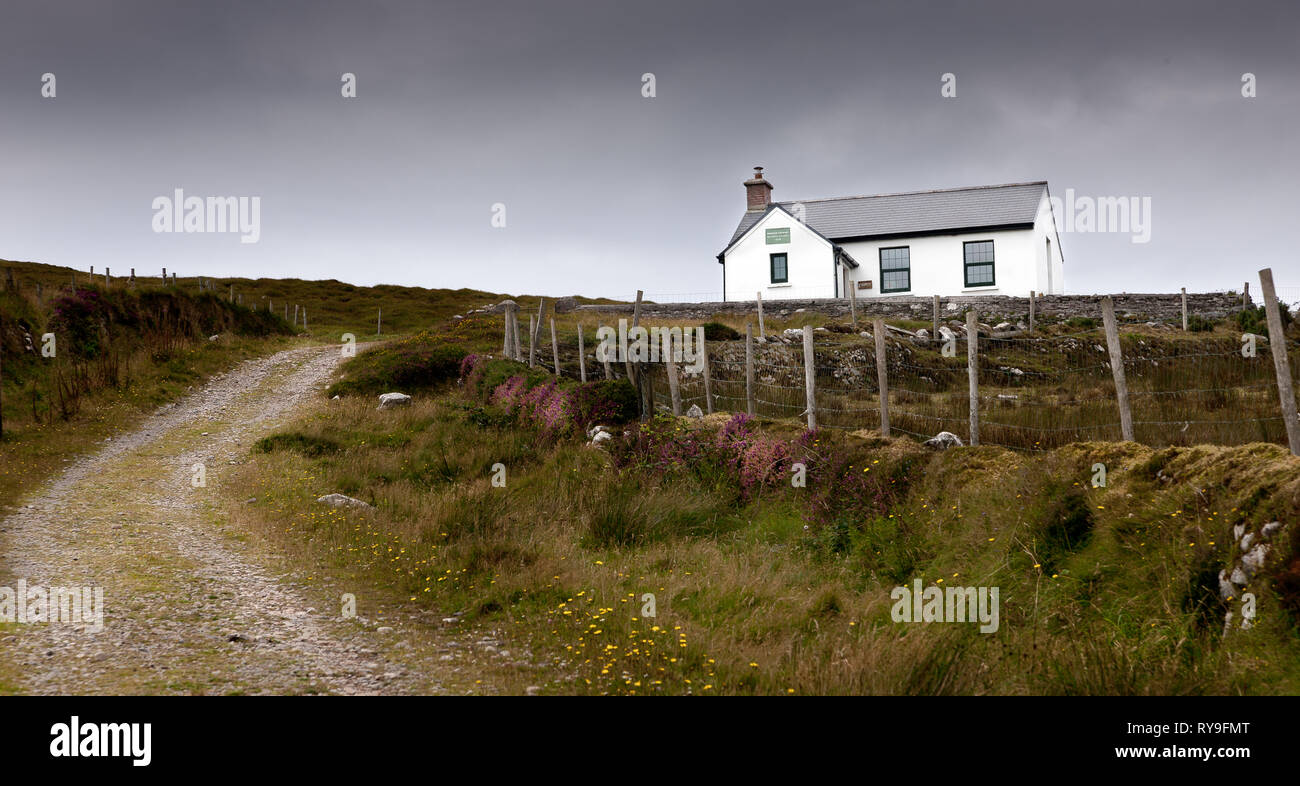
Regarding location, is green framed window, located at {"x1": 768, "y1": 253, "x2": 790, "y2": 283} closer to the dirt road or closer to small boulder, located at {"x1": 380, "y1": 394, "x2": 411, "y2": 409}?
small boulder, located at {"x1": 380, "y1": 394, "x2": 411, "y2": 409}

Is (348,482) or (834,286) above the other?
(834,286)

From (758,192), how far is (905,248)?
9.09 metres

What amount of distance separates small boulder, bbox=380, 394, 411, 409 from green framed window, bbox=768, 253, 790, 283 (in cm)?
2311

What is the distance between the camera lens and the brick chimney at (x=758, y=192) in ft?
152

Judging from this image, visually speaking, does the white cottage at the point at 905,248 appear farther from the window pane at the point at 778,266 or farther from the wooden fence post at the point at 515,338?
the wooden fence post at the point at 515,338

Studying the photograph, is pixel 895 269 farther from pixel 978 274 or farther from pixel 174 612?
pixel 174 612

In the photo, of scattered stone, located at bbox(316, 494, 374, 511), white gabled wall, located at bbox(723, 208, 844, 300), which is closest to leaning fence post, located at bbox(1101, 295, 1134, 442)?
scattered stone, located at bbox(316, 494, 374, 511)

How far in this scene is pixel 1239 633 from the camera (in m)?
5.95

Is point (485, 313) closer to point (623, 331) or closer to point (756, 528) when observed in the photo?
point (623, 331)

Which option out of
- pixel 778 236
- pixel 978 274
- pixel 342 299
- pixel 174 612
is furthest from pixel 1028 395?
pixel 342 299

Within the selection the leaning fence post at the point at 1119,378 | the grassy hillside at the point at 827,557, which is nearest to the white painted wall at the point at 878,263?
the grassy hillside at the point at 827,557

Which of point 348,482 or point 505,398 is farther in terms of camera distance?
point 505,398

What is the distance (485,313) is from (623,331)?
2578cm
